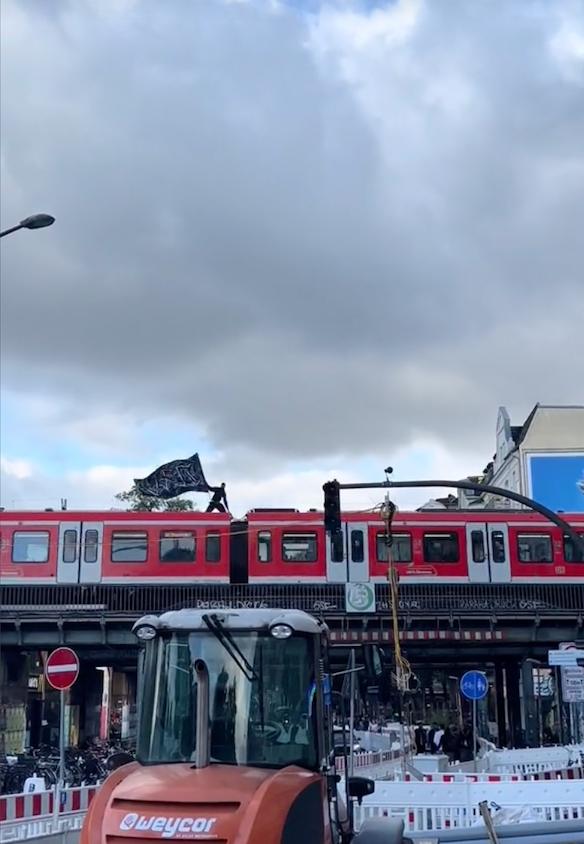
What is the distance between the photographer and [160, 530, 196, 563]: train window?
109ft

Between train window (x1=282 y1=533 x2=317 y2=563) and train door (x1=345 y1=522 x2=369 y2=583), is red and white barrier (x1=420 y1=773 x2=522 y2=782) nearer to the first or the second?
train window (x1=282 y1=533 x2=317 y2=563)

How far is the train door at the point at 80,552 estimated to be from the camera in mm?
32656

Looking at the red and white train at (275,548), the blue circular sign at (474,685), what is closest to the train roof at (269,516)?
the red and white train at (275,548)

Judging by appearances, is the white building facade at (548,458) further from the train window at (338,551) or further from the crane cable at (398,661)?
the crane cable at (398,661)

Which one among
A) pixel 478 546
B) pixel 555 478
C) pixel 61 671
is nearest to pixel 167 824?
pixel 61 671

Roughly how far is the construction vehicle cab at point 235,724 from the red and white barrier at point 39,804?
17.1 feet

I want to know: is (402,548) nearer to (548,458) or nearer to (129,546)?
(129,546)

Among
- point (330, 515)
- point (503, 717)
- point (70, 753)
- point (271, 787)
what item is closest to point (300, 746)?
point (271, 787)

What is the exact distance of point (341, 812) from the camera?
6.96 m

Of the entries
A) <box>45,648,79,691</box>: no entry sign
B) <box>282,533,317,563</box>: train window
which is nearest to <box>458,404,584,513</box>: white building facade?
<box>282,533,317,563</box>: train window

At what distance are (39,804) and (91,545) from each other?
21.0m

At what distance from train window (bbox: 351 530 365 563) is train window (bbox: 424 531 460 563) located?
220cm

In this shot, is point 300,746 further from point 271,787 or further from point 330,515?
point 330,515

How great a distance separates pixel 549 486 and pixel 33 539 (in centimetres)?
3334
